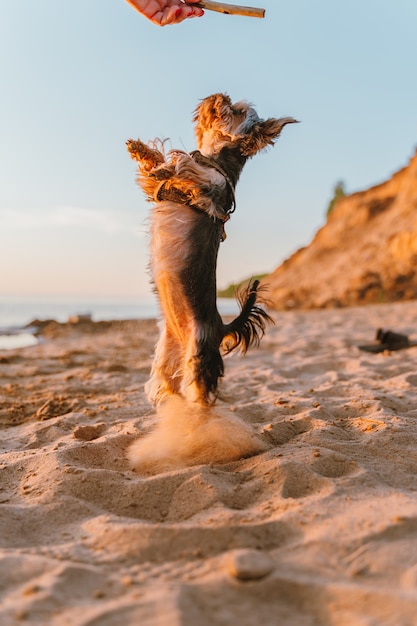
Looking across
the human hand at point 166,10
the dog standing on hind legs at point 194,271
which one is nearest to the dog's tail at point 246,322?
the dog standing on hind legs at point 194,271

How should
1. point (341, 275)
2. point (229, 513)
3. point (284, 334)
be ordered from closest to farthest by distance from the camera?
1. point (229, 513)
2. point (284, 334)
3. point (341, 275)

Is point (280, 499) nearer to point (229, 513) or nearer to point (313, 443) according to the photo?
point (229, 513)

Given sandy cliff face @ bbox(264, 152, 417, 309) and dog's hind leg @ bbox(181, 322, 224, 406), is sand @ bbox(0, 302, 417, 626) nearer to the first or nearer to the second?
dog's hind leg @ bbox(181, 322, 224, 406)

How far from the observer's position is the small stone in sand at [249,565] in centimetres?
168

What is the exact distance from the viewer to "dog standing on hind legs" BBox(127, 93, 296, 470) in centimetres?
293

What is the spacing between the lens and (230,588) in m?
1.65

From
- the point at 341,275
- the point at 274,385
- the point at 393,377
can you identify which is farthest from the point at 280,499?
the point at 341,275

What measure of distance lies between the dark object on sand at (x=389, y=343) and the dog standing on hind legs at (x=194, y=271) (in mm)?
3972

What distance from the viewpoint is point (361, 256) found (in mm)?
19500

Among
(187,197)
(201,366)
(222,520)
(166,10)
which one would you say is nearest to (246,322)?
(201,366)

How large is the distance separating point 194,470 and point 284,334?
741 cm

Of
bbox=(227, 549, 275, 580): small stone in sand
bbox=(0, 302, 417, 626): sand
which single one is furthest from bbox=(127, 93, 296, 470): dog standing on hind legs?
bbox=(227, 549, 275, 580): small stone in sand

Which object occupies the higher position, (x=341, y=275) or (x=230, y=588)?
(x=341, y=275)

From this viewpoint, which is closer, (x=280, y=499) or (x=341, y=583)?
(x=341, y=583)
